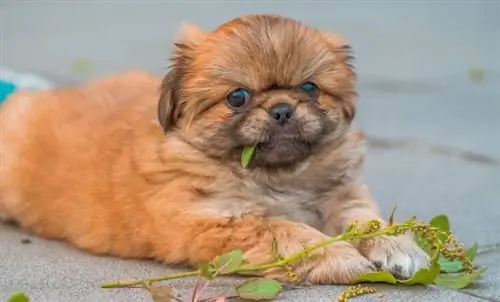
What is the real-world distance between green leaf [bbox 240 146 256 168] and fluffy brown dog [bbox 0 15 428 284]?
0.02m

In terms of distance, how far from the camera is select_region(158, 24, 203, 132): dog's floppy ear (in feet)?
10.1

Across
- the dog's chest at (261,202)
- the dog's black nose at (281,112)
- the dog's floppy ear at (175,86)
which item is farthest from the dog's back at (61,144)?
the dog's black nose at (281,112)

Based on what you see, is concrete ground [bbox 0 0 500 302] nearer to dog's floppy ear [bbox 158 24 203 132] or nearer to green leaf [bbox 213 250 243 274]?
green leaf [bbox 213 250 243 274]

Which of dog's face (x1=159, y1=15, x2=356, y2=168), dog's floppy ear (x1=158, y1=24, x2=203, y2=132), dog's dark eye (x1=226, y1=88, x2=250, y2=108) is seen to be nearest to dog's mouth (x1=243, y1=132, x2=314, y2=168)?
dog's face (x1=159, y1=15, x2=356, y2=168)

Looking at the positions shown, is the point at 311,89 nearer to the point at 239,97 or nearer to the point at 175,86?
the point at 239,97

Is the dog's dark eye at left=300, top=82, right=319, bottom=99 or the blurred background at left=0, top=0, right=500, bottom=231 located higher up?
the dog's dark eye at left=300, top=82, right=319, bottom=99

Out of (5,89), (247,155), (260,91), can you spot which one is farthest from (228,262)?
(5,89)

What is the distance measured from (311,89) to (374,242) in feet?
1.60

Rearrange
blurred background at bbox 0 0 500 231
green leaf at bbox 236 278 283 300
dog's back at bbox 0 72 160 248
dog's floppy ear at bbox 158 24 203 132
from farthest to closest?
blurred background at bbox 0 0 500 231, dog's back at bbox 0 72 160 248, dog's floppy ear at bbox 158 24 203 132, green leaf at bbox 236 278 283 300

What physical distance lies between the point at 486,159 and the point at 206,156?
2.31 m

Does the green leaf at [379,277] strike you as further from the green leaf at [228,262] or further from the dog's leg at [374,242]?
the green leaf at [228,262]

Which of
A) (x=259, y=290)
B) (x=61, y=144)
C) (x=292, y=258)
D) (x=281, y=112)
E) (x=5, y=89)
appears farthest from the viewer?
(x=5, y=89)

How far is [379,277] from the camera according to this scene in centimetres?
280

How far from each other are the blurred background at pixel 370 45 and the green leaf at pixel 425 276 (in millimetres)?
2766
